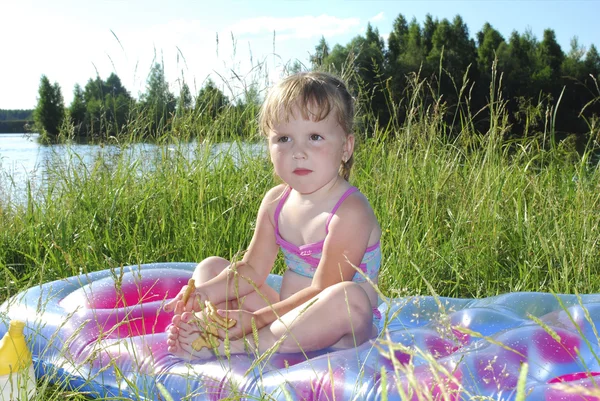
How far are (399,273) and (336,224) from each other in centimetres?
92

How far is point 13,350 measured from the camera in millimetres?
1849

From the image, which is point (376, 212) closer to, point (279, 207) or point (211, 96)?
point (279, 207)

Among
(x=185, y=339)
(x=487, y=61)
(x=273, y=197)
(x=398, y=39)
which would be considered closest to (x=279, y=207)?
(x=273, y=197)

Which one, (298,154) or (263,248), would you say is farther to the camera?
(263,248)

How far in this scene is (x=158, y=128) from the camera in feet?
14.0

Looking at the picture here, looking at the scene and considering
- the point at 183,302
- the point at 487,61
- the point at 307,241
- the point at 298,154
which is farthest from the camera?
the point at 487,61

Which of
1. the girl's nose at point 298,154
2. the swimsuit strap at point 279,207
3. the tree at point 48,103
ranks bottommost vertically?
the swimsuit strap at point 279,207

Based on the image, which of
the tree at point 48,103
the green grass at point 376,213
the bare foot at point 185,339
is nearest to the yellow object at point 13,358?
the bare foot at point 185,339

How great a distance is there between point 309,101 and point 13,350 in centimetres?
120

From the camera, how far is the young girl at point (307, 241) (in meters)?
1.98

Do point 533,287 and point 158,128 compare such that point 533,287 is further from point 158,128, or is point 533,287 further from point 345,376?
point 158,128

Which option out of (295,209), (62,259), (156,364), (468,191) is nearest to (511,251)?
(468,191)

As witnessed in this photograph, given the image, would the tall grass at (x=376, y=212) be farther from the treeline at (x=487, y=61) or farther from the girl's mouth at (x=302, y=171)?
the treeline at (x=487, y=61)

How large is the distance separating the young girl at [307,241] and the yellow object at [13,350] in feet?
1.39
